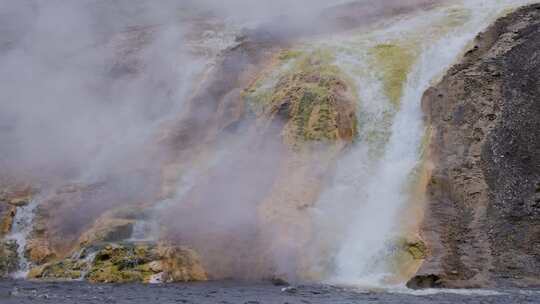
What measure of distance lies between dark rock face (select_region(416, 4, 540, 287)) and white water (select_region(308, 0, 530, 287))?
34.6 inches

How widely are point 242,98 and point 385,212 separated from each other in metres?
6.89

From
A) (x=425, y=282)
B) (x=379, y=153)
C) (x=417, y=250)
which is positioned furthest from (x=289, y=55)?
(x=425, y=282)

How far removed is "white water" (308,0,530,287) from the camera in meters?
17.2

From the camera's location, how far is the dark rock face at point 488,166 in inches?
631

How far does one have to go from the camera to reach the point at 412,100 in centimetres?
2184

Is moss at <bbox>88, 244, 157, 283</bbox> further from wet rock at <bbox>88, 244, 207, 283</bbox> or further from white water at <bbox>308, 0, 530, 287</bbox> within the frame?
white water at <bbox>308, 0, 530, 287</bbox>

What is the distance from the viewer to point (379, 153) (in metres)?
20.3

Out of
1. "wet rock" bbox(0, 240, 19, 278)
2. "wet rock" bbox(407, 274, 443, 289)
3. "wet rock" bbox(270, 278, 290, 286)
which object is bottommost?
"wet rock" bbox(407, 274, 443, 289)

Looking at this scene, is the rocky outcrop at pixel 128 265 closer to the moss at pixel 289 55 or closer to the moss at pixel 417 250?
the moss at pixel 417 250

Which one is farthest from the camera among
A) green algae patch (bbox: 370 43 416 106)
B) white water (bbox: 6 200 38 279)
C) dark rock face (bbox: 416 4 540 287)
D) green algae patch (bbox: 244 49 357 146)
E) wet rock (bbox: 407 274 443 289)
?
green algae patch (bbox: 370 43 416 106)

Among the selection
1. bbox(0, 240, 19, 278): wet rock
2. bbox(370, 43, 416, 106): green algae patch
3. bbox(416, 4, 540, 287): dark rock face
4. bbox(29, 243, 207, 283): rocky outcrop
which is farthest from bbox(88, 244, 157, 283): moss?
bbox(370, 43, 416, 106): green algae patch

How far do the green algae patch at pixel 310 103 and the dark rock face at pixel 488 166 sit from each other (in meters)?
2.49

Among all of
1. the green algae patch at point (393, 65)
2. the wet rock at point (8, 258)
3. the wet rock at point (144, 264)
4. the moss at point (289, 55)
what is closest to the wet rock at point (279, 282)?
the wet rock at point (144, 264)

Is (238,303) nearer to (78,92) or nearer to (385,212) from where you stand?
(385,212)
